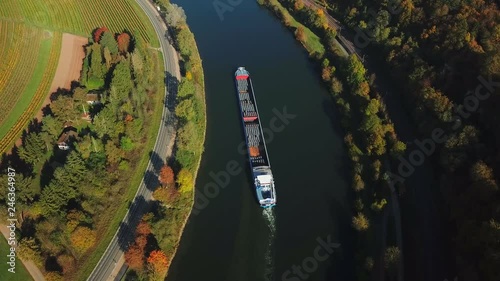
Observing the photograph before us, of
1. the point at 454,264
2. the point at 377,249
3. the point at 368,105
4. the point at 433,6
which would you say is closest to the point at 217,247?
the point at 377,249

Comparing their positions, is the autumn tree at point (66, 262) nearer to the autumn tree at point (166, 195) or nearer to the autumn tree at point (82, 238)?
the autumn tree at point (82, 238)

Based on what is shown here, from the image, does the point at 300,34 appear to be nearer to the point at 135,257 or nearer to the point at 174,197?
the point at 174,197

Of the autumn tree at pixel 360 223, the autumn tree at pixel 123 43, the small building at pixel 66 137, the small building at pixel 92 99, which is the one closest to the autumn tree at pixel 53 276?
the small building at pixel 66 137

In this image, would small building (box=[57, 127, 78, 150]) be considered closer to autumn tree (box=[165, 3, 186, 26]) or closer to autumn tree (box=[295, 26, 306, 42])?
autumn tree (box=[165, 3, 186, 26])

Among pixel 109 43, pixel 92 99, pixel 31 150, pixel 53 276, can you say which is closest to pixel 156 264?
pixel 53 276

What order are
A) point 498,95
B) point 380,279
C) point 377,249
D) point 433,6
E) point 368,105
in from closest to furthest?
point 380,279
point 377,249
point 498,95
point 368,105
point 433,6

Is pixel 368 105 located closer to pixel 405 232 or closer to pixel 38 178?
pixel 405 232

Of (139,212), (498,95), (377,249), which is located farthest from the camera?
(498,95)
